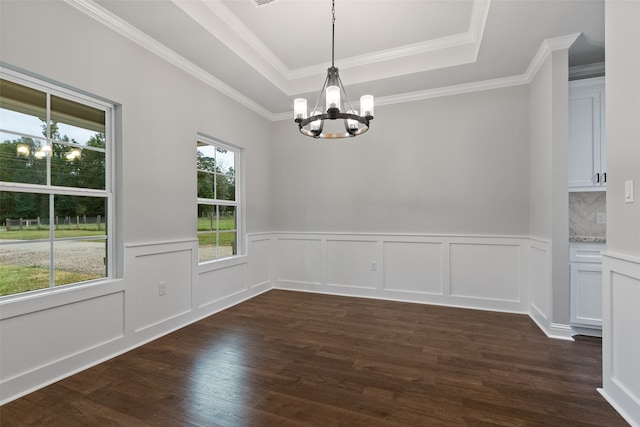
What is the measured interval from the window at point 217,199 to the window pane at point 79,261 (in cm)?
110

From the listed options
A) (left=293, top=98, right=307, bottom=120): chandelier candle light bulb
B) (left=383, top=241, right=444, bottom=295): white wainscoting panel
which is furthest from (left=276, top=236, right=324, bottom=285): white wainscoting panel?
(left=293, top=98, right=307, bottom=120): chandelier candle light bulb

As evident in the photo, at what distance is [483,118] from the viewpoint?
3715 mm

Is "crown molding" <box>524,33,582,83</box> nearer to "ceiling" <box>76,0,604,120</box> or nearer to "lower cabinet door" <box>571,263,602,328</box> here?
"ceiling" <box>76,0,604,120</box>

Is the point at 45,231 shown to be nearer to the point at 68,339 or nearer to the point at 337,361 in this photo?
the point at 68,339

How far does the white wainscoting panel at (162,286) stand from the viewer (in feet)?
8.95

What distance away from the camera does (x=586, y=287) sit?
9.32 ft

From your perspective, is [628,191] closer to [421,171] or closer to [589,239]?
[589,239]

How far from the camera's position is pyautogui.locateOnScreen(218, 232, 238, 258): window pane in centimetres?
388

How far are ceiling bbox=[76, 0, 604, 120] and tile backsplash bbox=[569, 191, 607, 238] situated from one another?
1.47 m

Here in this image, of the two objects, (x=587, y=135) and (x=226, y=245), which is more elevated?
(x=587, y=135)

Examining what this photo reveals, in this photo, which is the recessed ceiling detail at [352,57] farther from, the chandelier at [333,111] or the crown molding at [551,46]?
the chandelier at [333,111]

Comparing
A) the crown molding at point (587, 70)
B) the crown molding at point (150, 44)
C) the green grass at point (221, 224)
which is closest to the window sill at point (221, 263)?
the green grass at point (221, 224)

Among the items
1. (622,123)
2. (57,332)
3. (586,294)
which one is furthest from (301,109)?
(586,294)

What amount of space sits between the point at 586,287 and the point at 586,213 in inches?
35.5
